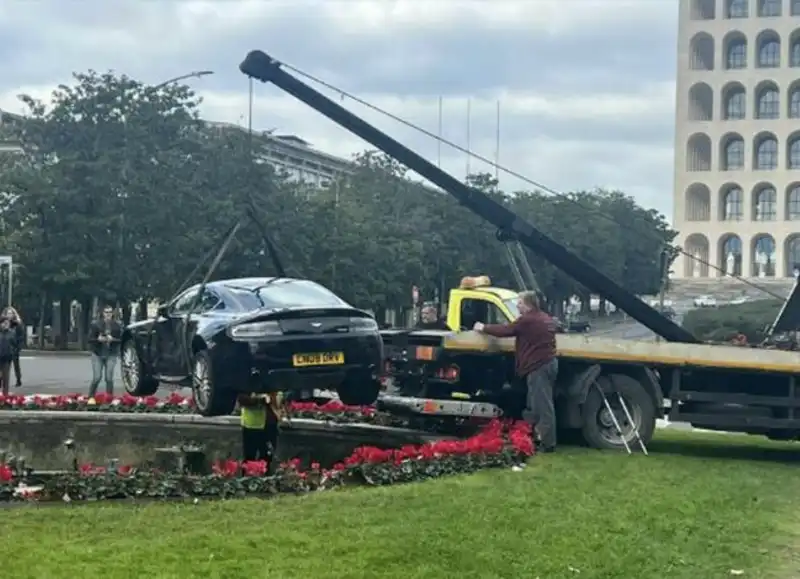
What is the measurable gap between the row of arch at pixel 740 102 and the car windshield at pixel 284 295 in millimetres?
123946

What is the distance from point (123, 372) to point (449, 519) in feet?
25.0

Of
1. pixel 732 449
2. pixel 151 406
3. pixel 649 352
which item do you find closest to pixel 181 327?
pixel 151 406

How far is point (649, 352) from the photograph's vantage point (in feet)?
56.3

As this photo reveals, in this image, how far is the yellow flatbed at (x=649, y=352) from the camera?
17.0 m

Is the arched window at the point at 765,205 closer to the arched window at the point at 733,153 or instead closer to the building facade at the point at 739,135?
the building facade at the point at 739,135

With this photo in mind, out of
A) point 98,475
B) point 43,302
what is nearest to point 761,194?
point 43,302

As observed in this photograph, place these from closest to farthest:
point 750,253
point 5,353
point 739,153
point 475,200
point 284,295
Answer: point 284,295
point 475,200
point 5,353
point 750,253
point 739,153

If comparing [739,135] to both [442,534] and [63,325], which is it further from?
[442,534]

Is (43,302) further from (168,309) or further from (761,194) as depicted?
(761,194)

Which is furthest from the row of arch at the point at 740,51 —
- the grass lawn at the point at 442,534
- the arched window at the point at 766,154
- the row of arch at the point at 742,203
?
the grass lawn at the point at 442,534

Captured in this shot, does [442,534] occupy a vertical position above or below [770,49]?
below

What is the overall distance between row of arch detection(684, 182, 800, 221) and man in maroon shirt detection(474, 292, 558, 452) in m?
122

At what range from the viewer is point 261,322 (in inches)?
558

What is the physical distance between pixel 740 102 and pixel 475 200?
399ft
